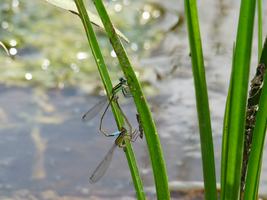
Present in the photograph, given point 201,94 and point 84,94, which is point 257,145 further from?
point 84,94

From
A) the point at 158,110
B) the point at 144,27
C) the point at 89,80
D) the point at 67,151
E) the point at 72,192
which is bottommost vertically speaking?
the point at 72,192

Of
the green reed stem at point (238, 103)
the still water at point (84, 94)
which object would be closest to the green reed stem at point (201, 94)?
the green reed stem at point (238, 103)

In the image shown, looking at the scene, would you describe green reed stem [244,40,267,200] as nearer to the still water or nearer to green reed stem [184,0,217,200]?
green reed stem [184,0,217,200]

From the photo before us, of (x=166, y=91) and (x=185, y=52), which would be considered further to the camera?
(x=185, y=52)

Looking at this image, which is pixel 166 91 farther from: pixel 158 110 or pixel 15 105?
pixel 15 105

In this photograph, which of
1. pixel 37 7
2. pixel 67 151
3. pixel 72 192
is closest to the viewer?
pixel 72 192

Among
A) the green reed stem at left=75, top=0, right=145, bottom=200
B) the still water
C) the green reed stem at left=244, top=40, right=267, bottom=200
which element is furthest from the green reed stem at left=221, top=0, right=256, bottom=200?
the still water

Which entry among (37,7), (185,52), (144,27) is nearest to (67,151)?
(185,52)

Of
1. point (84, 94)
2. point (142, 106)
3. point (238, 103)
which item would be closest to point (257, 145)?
point (238, 103)
